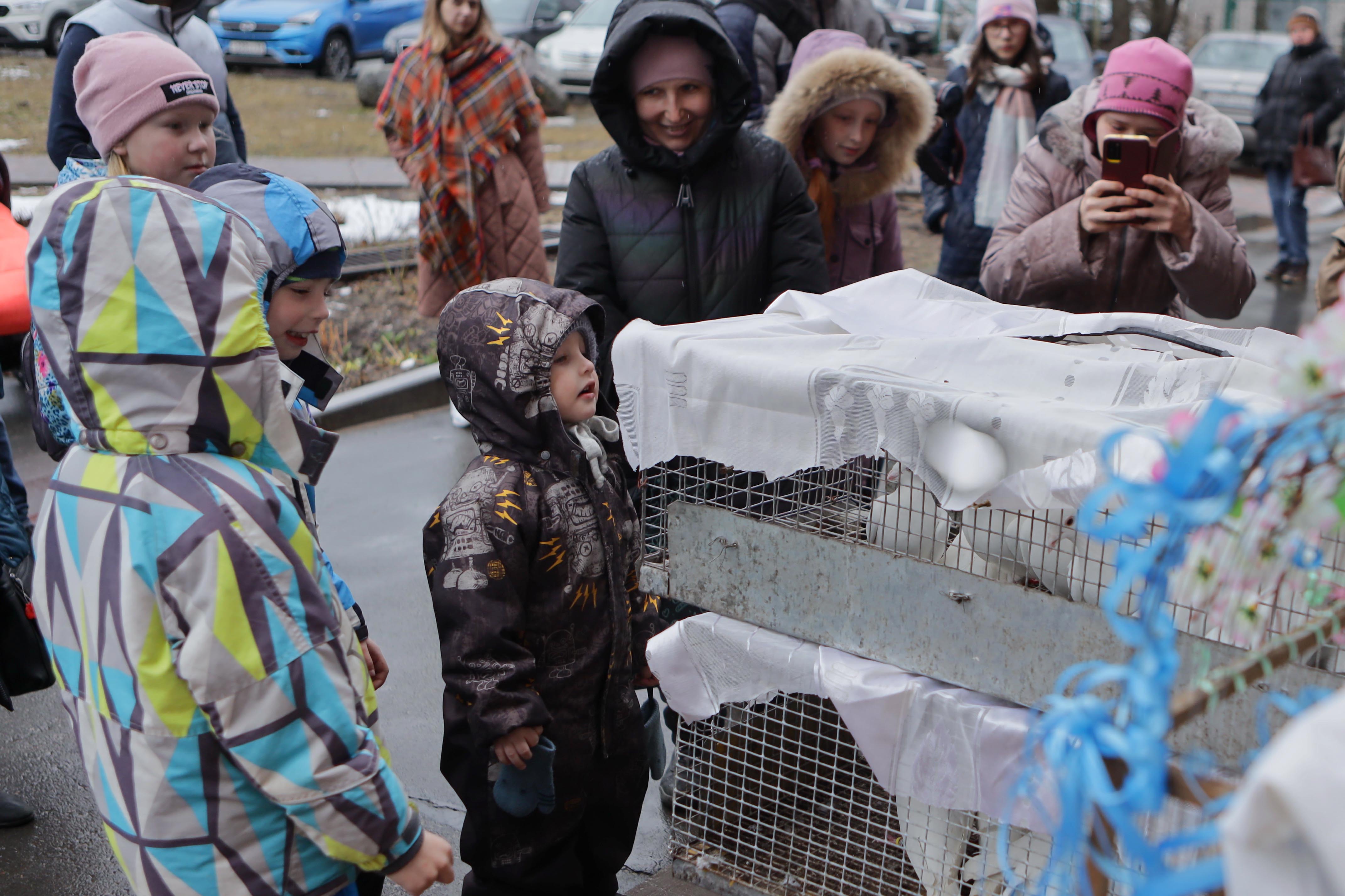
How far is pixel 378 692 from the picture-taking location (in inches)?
146

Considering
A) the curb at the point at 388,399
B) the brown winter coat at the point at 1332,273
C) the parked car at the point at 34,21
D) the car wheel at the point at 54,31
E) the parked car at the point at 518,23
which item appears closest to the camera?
the brown winter coat at the point at 1332,273

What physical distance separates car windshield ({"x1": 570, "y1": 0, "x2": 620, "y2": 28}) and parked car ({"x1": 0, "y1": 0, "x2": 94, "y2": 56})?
6.14 m

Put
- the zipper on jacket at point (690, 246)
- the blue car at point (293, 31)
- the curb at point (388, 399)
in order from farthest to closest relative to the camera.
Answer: the blue car at point (293, 31) → the curb at point (388, 399) → the zipper on jacket at point (690, 246)

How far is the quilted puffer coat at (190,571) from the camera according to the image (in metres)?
1.58

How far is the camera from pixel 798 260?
3.31m

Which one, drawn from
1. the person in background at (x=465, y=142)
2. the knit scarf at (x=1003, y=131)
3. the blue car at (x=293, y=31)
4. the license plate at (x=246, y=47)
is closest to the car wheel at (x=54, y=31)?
the blue car at (x=293, y=31)

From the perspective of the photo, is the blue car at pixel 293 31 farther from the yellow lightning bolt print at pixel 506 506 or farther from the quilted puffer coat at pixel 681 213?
the yellow lightning bolt print at pixel 506 506

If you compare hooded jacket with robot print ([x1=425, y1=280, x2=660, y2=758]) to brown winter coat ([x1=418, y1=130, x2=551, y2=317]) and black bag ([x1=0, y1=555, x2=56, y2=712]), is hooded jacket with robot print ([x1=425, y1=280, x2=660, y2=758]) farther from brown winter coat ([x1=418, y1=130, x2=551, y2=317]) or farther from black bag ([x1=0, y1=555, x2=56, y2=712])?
brown winter coat ([x1=418, y1=130, x2=551, y2=317])

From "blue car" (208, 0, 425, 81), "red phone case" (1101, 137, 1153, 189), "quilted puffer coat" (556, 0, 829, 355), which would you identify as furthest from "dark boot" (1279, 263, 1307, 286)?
"blue car" (208, 0, 425, 81)

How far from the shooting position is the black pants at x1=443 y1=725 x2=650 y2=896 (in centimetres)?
232

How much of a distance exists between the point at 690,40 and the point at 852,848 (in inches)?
82.8

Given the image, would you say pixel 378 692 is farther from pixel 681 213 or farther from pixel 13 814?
pixel 681 213

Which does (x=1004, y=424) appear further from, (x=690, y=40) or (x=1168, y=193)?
(x=690, y=40)

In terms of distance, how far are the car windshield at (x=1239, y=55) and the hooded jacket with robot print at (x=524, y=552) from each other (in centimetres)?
1551
